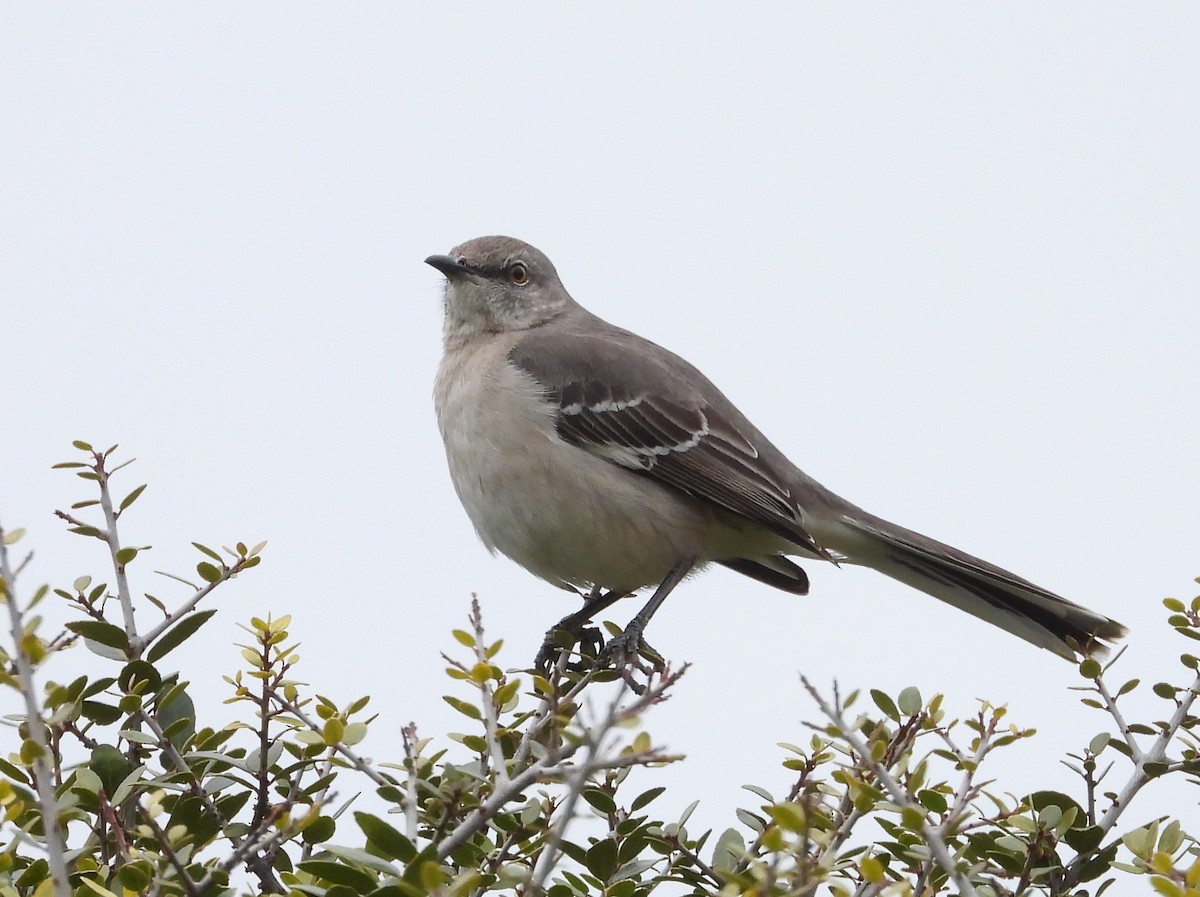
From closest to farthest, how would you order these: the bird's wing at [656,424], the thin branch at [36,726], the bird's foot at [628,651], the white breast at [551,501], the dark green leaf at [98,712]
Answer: the thin branch at [36,726]
the dark green leaf at [98,712]
the bird's foot at [628,651]
the white breast at [551,501]
the bird's wing at [656,424]

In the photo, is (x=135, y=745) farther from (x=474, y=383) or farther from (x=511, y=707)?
(x=474, y=383)

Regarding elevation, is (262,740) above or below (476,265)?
below

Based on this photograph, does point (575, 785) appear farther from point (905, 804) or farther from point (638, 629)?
point (638, 629)

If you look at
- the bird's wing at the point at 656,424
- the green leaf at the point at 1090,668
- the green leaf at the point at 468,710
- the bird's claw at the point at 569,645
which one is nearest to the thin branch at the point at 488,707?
the green leaf at the point at 468,710

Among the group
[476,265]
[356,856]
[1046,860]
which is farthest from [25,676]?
[476,265]

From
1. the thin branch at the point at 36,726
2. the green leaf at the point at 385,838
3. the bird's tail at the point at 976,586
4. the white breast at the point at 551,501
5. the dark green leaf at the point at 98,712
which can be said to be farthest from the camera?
the bird's tail at the point at 976,586

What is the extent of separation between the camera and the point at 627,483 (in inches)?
217

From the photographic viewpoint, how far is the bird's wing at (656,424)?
18.3 ft

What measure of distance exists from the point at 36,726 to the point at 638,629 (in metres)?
3.27

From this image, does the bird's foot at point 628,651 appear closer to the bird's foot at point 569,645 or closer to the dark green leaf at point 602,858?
the bird's foot at point 569,645

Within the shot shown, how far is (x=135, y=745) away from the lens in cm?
296

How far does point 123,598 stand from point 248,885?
80 cm

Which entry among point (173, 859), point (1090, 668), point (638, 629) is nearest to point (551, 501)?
point (638, 629)

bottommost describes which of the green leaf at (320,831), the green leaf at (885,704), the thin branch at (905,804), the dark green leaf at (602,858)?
the green leaf at (320,831)
